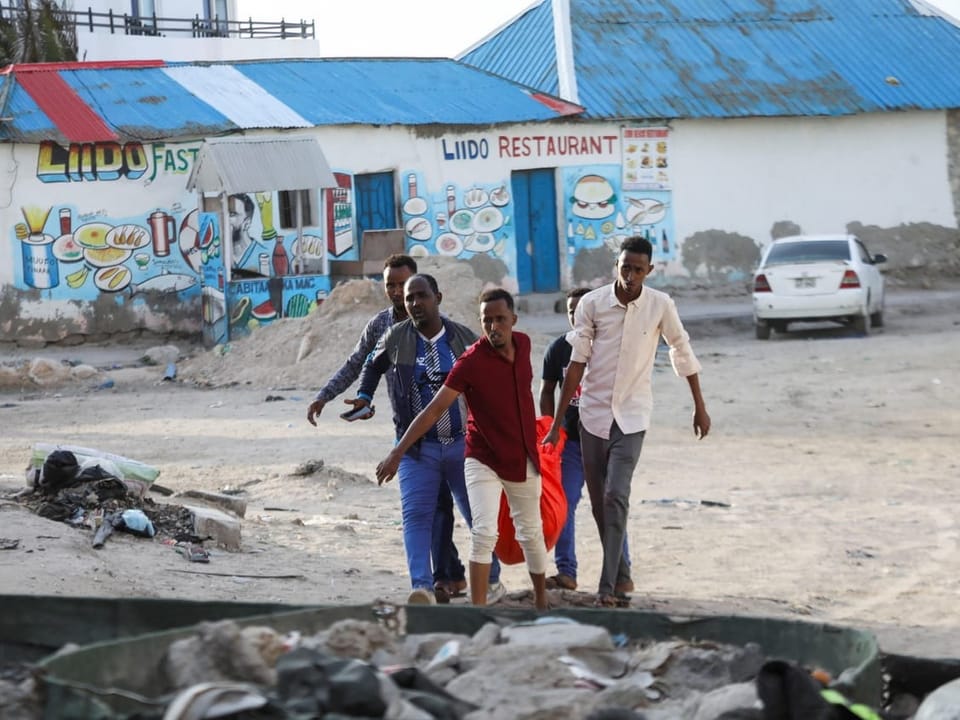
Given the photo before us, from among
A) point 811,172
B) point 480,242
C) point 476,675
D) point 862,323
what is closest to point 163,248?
point 480,242

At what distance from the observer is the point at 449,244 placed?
25.8 meters

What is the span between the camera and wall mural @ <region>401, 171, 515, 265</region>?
25.6m

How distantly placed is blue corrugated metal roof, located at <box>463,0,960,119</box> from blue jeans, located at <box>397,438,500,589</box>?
776 inches

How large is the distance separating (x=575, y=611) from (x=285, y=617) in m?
0.92

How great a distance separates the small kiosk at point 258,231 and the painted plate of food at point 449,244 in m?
2.62

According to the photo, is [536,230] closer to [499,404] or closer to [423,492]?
[423,492]

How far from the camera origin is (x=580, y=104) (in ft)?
87.4

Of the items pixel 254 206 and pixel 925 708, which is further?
pixel 254 206

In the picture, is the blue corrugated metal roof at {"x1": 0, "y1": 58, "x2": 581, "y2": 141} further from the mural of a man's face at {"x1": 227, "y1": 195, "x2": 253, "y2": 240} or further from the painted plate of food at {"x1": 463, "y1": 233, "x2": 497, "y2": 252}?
the painted plate of food at {"x1": 463, "y1": 233, "x2": 497, "y2": 252}

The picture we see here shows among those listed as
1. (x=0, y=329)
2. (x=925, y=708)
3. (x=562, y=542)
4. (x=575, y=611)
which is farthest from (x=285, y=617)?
(x=0, y=329)

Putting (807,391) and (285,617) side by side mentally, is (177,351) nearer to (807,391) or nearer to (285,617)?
(807,391)

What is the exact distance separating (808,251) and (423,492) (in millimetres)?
15737

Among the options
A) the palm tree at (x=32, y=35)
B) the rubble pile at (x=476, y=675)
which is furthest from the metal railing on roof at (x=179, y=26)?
the rubble pile at (x=476, y=675)

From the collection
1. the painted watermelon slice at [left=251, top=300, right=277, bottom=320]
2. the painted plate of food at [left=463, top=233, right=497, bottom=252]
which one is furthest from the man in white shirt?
the painted plate of food at [left=463, top=233, right=497, bottom=252]
